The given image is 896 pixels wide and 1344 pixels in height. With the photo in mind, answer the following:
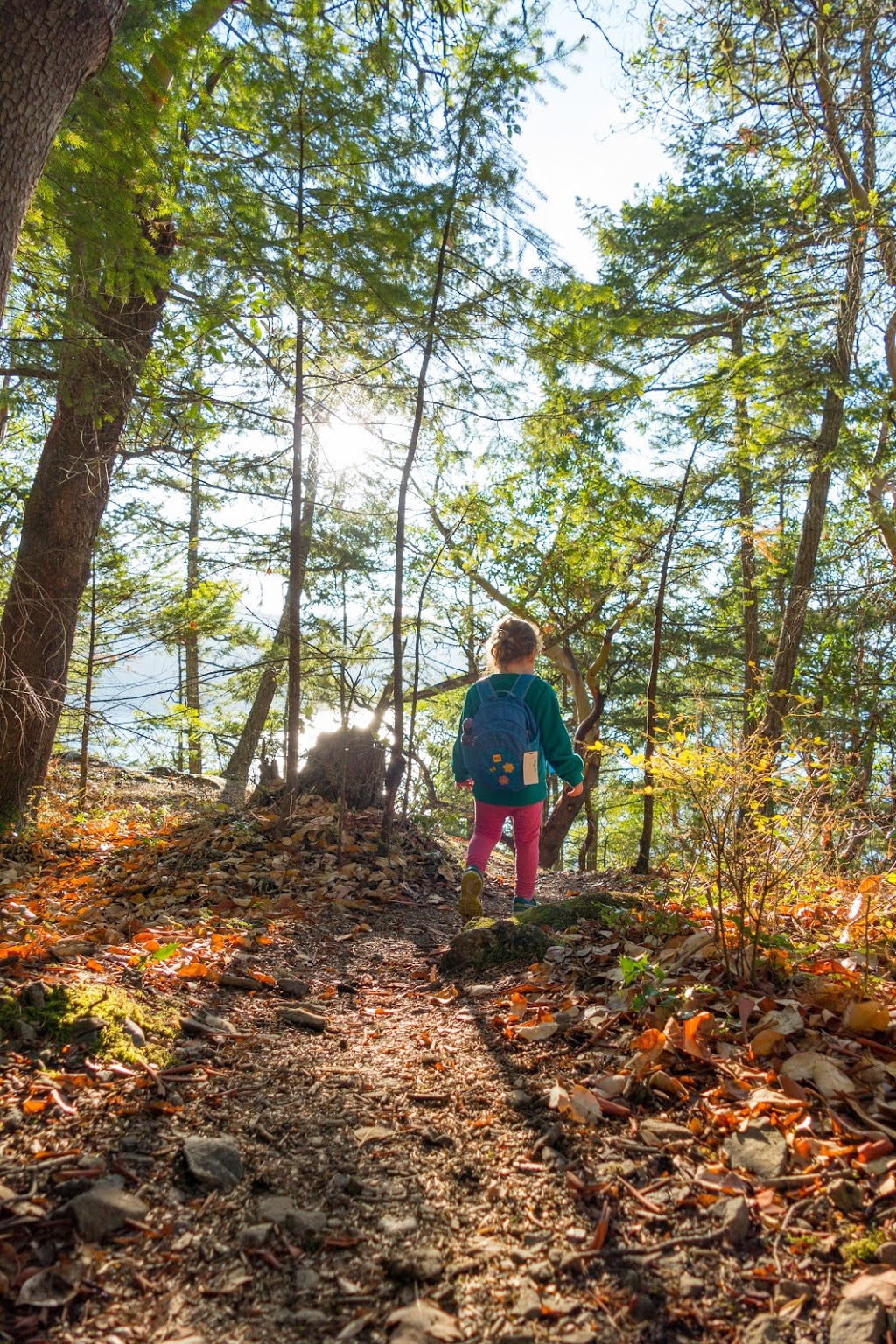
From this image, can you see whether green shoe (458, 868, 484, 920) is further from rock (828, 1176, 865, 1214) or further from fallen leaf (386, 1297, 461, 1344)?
fallen leaf (386, 1297, 461, 1344)

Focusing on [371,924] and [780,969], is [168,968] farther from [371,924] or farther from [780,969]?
[780,969]

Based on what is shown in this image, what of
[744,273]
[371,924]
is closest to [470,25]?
[744,273]

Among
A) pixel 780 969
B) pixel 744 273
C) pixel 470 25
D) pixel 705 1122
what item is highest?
pixel 744 273

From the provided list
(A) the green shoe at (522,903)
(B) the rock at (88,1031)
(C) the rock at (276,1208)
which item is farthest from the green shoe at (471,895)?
(C) the rock at (276,1208)

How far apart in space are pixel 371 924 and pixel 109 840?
2.73m

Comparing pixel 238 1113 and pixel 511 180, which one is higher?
pixel 511 180

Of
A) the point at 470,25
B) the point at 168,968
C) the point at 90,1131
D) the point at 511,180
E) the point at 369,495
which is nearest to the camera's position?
the point at 90,1131

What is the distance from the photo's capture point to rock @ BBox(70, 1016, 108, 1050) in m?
2.30

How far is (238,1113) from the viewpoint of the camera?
2.18 meters

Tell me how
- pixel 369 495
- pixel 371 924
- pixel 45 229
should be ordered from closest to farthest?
pixel 45 229, pixel 371 924, pixel 369 495

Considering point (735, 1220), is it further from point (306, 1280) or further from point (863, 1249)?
point (306, 1280)

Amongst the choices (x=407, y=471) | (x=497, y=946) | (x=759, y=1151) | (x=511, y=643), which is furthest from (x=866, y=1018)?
(x=407, y=471)

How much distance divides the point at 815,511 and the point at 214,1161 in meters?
10.8

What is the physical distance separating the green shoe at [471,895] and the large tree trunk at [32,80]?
369 cm
